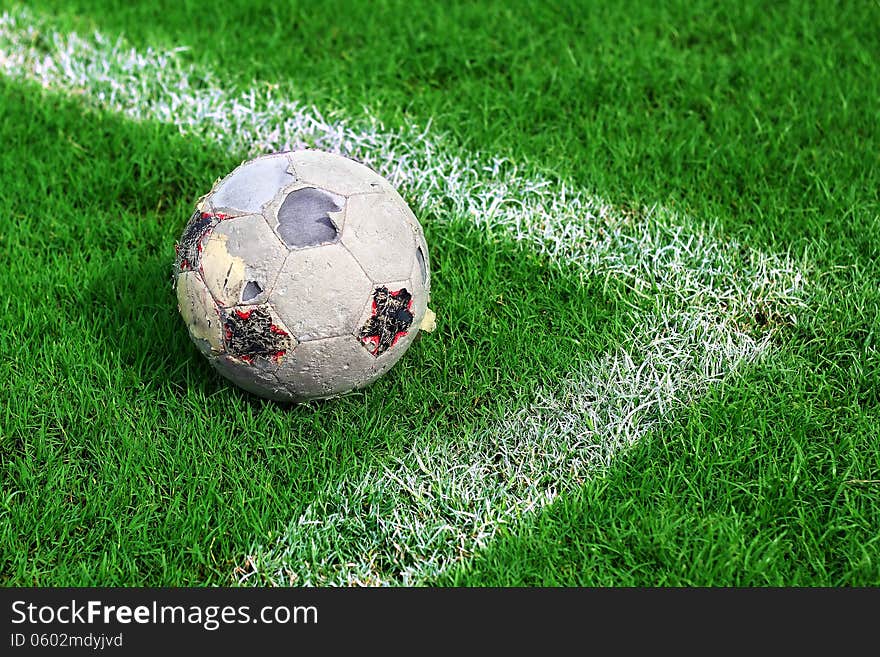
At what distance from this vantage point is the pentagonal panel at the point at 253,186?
9.60ft

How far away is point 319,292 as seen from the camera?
9.31 ft

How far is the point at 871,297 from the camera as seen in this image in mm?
3656

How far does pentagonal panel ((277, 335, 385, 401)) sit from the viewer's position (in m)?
2.90

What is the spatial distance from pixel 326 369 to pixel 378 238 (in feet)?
1.47

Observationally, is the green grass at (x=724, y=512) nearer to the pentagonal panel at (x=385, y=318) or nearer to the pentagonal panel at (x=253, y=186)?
the pentagonal panel at (x=385, y=318)

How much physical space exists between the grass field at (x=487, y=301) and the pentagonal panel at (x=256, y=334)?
1.20 feet

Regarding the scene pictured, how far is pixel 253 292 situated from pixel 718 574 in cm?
166

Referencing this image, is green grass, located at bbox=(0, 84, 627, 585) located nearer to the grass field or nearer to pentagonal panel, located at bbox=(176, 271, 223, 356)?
the grass field

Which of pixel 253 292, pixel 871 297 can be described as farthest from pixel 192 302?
pixel 871 297

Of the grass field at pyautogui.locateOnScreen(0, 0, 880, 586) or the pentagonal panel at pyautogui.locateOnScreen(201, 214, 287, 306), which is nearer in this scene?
the pentagonal panel at pyautogui.locateOnScreen(201, 214, 287, 306)

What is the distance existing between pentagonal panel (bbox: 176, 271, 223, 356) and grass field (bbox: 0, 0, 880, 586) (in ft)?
1.11

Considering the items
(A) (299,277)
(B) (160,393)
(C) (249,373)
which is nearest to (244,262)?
(A) (299,277)

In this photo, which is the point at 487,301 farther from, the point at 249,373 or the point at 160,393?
the point at 160,393

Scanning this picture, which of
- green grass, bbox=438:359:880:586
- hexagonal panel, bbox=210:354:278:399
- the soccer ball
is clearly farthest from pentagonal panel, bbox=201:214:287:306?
green grass, bbox=438:359:880:586
